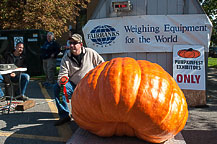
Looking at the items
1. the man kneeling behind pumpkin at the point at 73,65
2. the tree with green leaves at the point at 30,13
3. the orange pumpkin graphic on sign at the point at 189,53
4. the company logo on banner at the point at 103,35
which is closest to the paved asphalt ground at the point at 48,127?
the man kneeling behind pumpkin at the point at 73,65

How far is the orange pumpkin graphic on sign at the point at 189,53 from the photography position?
4.85 metres

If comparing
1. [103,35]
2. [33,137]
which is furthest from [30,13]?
[33,137]

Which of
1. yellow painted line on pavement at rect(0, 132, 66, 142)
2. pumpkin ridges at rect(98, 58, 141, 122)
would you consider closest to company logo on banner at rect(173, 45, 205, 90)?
pumpkin ridges at rect(98, 58, 141, 122)

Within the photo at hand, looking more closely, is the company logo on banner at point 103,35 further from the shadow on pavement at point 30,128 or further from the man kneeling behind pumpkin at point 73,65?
the shadow on pavement at point 30,128

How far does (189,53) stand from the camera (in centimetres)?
491

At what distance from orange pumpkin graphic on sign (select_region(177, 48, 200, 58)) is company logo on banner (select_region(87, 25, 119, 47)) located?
5.31 ft

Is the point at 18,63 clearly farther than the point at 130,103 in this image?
Yes

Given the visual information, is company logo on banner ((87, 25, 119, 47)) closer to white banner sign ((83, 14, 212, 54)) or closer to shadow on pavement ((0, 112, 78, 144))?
white banner sign ((83, 14, 212, 54))

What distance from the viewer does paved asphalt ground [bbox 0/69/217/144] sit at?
126 inches

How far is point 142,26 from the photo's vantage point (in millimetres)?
5156

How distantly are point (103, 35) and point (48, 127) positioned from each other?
2730 millimetres

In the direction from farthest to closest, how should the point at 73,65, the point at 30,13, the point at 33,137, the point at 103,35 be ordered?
the point at 30,13 → the point at 103,35 → the point at 73,65 → the point at 33,137

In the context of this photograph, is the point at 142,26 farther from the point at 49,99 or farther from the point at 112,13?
the point at 49,99

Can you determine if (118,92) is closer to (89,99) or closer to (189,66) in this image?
(89,99)
